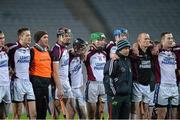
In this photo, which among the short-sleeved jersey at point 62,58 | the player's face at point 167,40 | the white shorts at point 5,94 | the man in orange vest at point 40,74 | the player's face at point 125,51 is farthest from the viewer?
the player's face at point 167,40

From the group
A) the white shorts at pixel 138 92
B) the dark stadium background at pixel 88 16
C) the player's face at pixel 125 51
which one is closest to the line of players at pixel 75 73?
the white shorts at pixel 138 92

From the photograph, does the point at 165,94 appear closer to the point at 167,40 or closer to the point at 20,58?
the point at 167,40

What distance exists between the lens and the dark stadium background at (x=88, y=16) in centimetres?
1805

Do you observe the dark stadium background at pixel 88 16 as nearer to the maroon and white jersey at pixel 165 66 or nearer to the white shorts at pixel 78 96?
the white shorts at pixel 78 96

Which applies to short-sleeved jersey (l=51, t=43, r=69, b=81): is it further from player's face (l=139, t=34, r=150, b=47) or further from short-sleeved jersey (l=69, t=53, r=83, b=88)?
player's face (l=139, t=34, r=150, b=47)

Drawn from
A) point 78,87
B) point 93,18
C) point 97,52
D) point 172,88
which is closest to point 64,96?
point 78,87

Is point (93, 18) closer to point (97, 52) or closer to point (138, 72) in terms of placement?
point (97, 52)

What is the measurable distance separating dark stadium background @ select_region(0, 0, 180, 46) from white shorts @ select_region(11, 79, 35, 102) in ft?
24.7

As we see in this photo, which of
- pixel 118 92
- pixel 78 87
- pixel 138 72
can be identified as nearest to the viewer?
pixel 118 92

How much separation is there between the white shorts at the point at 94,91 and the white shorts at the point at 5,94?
1986 mm

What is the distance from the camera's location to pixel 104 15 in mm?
18297

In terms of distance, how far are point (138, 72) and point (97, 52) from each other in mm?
1335

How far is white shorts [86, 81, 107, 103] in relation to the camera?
38.6ft

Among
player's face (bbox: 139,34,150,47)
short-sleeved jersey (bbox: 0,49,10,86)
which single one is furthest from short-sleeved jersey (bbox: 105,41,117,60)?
short-sleeved jersey (bbox: 0,49,10,86)
